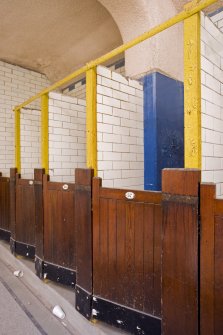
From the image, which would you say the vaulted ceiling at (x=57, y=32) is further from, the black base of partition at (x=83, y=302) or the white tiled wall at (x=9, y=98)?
the black base of partition at (x=83, y=302)

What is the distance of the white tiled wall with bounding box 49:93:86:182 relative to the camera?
3156mm

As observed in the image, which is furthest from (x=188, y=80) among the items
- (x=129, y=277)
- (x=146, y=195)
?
(x=129, y=277)

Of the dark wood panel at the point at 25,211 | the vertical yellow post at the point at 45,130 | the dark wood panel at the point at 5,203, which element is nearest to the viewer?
the vertical yellow post at the point at 45,130

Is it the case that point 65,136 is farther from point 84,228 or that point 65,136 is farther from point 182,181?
point 182,181

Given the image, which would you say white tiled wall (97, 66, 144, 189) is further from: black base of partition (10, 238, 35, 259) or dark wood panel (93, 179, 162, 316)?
black base of partition (10, 238, 35, 259)

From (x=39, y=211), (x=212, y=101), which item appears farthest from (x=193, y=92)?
(x=39, y=211)

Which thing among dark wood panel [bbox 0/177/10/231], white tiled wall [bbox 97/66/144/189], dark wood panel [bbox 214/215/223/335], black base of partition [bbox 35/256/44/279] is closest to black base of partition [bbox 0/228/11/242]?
dark wood panel [bbox 0/177/10/231]

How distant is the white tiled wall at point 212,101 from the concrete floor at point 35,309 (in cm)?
151

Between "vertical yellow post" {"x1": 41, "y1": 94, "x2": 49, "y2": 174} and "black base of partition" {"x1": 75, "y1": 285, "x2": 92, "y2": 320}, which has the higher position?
"vertical yellow post" {"x1": 41, "y1": 94, "x2": 49, "y2": 174}

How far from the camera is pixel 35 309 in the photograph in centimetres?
255

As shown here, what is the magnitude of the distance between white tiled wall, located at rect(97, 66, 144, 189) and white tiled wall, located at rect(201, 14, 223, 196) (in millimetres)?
985

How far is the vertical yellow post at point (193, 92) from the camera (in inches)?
59.2

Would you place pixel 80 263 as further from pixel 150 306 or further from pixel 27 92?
pixel 27 92

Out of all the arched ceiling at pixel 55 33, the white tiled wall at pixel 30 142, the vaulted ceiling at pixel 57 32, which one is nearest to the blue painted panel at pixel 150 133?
the vaulted ceiling at pixel 57 32
